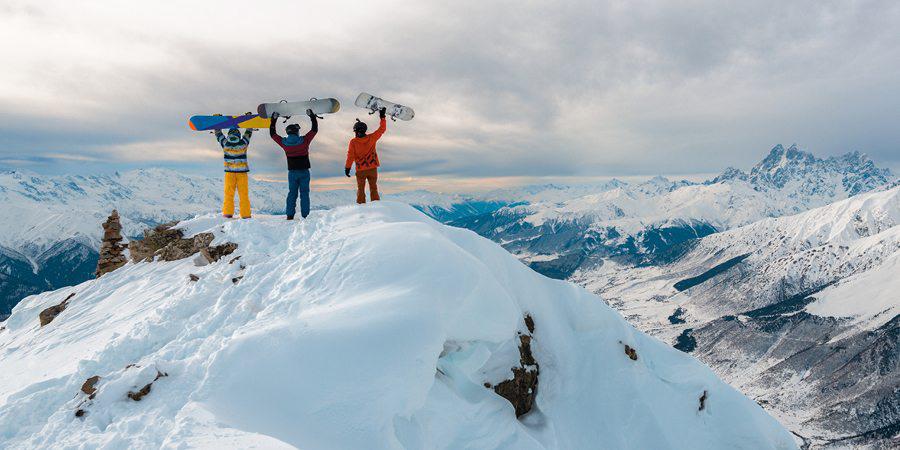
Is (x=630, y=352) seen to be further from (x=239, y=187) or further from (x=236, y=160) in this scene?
(x=236, y=160)

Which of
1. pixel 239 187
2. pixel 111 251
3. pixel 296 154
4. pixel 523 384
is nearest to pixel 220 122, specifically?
pixel 239 187

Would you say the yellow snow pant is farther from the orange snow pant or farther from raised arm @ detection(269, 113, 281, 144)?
the orange snow pant

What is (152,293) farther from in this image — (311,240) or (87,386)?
(87,386)

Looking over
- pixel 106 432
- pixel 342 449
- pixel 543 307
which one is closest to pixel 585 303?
pixel 543 307

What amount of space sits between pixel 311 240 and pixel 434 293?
22.4 ft

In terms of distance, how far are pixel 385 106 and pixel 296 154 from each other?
17.1ft

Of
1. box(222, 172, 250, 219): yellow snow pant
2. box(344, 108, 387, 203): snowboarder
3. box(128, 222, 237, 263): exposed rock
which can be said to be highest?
box(344, 108, 387, 203): snowboarder

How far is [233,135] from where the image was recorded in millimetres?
21078

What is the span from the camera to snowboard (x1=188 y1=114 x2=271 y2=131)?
22.2m

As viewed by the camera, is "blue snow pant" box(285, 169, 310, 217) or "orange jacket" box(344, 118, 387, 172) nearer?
"blue snow pant" box(285, 169, 310, 217)

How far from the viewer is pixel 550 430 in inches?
548

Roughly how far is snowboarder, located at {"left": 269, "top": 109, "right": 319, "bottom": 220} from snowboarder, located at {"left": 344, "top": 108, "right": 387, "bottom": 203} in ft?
6.23

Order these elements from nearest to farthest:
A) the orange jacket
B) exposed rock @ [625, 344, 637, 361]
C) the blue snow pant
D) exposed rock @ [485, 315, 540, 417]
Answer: exposed rock @ [485, 315, 540, 417] → exposed rock @ [625, 344, 637, 361] → the blue snow pant → the orange jacket

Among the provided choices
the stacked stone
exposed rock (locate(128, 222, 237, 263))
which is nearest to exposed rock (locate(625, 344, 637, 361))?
exposed rock (locate(128, 222, 237, 263))
